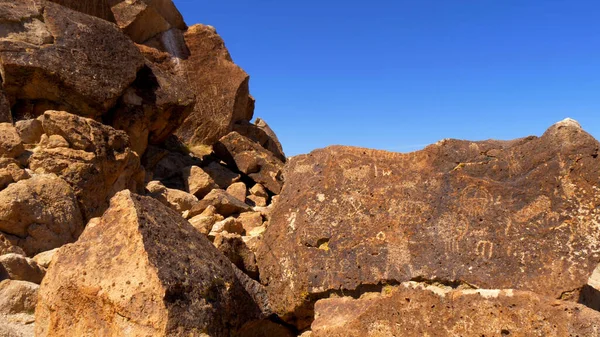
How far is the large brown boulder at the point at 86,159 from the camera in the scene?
6648 mm

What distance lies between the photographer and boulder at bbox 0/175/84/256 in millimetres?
5410

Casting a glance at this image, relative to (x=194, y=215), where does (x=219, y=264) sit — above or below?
below

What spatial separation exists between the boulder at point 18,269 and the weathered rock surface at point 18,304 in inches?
9.0

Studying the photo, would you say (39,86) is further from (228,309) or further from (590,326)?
(590,326)

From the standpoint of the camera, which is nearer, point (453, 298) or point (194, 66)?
point (453, 298)

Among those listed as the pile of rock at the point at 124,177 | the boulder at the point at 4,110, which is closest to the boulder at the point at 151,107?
the pile of rock at the point at 124,177

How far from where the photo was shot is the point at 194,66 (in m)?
14.2

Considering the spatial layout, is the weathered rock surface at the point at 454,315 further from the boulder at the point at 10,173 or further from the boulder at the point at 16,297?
the boulder at the point at 10,173

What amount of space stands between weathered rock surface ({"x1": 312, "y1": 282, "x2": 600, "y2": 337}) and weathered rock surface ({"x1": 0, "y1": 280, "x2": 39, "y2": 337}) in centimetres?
214

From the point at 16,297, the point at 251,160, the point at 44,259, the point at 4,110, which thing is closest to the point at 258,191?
the point at 251,160

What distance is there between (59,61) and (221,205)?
3776 millimetres

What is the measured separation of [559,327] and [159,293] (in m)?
2.31

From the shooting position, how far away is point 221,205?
864cm

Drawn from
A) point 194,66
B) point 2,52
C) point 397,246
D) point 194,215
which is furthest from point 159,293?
point 194,66
